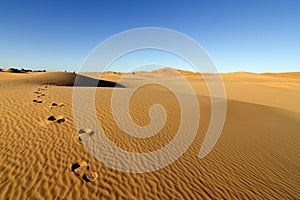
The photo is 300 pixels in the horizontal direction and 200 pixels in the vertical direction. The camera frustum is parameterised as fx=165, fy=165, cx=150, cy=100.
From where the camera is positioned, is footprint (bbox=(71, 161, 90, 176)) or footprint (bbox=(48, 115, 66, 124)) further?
footprint (bbox=(48, 115, 66, 124))

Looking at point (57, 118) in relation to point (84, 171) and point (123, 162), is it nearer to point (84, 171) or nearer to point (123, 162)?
point (84, 171)

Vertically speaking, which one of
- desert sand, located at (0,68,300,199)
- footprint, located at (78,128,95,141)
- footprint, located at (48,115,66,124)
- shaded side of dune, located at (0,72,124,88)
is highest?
shaded side of dune, located at (0,72,124,88)

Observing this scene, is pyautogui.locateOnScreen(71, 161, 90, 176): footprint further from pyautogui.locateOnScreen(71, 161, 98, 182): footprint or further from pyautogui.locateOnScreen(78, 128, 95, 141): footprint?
pyautogui.locateOnScreen(78, 128, 95, 141): footprint

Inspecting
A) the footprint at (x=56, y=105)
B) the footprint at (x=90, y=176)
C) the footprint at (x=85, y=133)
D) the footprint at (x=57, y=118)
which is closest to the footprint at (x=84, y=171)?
the footprint at (x=90, y=176)

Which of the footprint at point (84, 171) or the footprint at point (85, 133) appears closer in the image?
→ the footprint at point (84, 171)

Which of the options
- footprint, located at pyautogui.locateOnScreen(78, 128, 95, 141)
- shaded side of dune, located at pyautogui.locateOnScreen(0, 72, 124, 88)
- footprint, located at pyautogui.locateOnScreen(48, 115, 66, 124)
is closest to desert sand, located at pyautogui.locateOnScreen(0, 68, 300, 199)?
footprint, located at pyautogui.locateOnScreen(48, 115, 66, 124)

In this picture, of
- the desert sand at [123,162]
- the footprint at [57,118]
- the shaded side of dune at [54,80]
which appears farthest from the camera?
the shaded side of dune at [54,80]

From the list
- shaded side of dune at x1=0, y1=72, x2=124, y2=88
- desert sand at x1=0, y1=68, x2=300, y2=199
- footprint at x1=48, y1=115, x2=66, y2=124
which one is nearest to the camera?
desert sand at x1=0, y1=68, x2=300, y2=199

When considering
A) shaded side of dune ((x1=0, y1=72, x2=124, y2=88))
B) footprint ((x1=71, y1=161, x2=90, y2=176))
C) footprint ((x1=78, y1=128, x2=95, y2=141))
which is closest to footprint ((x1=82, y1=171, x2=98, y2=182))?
footprint ((x1=71, y1=161, x2=90, y2=176))

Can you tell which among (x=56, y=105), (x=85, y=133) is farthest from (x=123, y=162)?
(x=56, y=105)

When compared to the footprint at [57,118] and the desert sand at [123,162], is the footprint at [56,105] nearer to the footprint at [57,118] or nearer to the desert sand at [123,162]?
the desert sand at [123,162]

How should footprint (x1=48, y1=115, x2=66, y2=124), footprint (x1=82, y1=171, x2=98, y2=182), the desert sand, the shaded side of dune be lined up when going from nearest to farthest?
the desert sand, footprint (x1=82, y1=171, x2=98, y2=182), footprint (x1=48, y1=115, x2=66, y2=124), the shaded side of dune

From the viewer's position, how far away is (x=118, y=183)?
5.24m

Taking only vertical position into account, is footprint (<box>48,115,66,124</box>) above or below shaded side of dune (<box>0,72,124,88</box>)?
below
